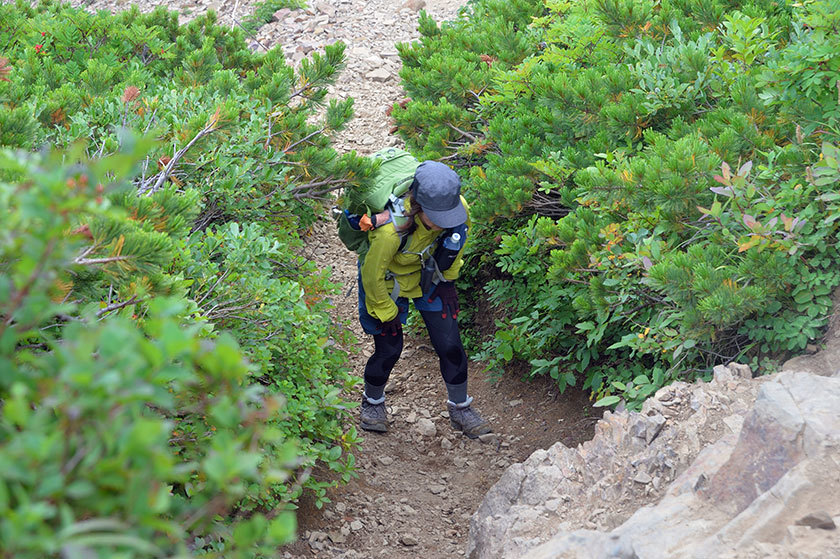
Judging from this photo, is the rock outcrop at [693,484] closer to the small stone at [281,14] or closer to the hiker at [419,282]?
the hiker at [419,282]

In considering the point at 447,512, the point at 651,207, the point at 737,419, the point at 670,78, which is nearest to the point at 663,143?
the point at 651,207

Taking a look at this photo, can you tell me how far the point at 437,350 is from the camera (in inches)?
203

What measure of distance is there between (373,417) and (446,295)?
1.09 metres

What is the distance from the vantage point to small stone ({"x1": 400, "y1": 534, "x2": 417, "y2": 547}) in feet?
13.9

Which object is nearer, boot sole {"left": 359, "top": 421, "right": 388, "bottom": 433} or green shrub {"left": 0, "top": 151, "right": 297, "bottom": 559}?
green shrub {"left": 0, "top": 151, "right": 297, "bottom": 559}

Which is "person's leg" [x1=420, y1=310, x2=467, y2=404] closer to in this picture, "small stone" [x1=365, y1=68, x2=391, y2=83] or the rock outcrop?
the rock outcrop

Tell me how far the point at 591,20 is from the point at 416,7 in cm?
646

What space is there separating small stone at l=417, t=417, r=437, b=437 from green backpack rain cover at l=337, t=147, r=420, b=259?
1490 mm

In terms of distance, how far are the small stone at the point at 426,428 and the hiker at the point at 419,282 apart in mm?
151

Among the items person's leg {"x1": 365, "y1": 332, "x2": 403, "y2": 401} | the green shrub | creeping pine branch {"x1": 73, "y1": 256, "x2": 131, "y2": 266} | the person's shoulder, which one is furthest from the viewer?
person's leg {"x1": 365, "y1": 332, "x2": 403, "y2": 401}

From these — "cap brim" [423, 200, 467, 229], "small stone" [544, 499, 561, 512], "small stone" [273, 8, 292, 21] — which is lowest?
"small stone" [273, 8, 292, 21]

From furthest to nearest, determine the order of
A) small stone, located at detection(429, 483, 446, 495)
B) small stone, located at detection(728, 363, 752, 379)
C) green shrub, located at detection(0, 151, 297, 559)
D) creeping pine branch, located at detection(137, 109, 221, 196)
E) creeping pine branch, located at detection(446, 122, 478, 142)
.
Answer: creeping pine branch, located at detection(446, 122, 478, 142), small stone, located at detection(429, 483, 446, 495), small stone, located at detection(728, 363, 752, 379), creeping pine branch, located at detection(137, 109, 221, 196), green shrub, located at detection(0, 151, 297, 559)

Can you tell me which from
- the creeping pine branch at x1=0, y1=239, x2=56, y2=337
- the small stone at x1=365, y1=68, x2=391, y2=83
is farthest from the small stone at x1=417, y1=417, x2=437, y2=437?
the small stone at x1=365, y1=68, x2=391, y2=83

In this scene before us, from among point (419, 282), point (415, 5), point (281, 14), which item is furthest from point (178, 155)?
point (415, 5)
